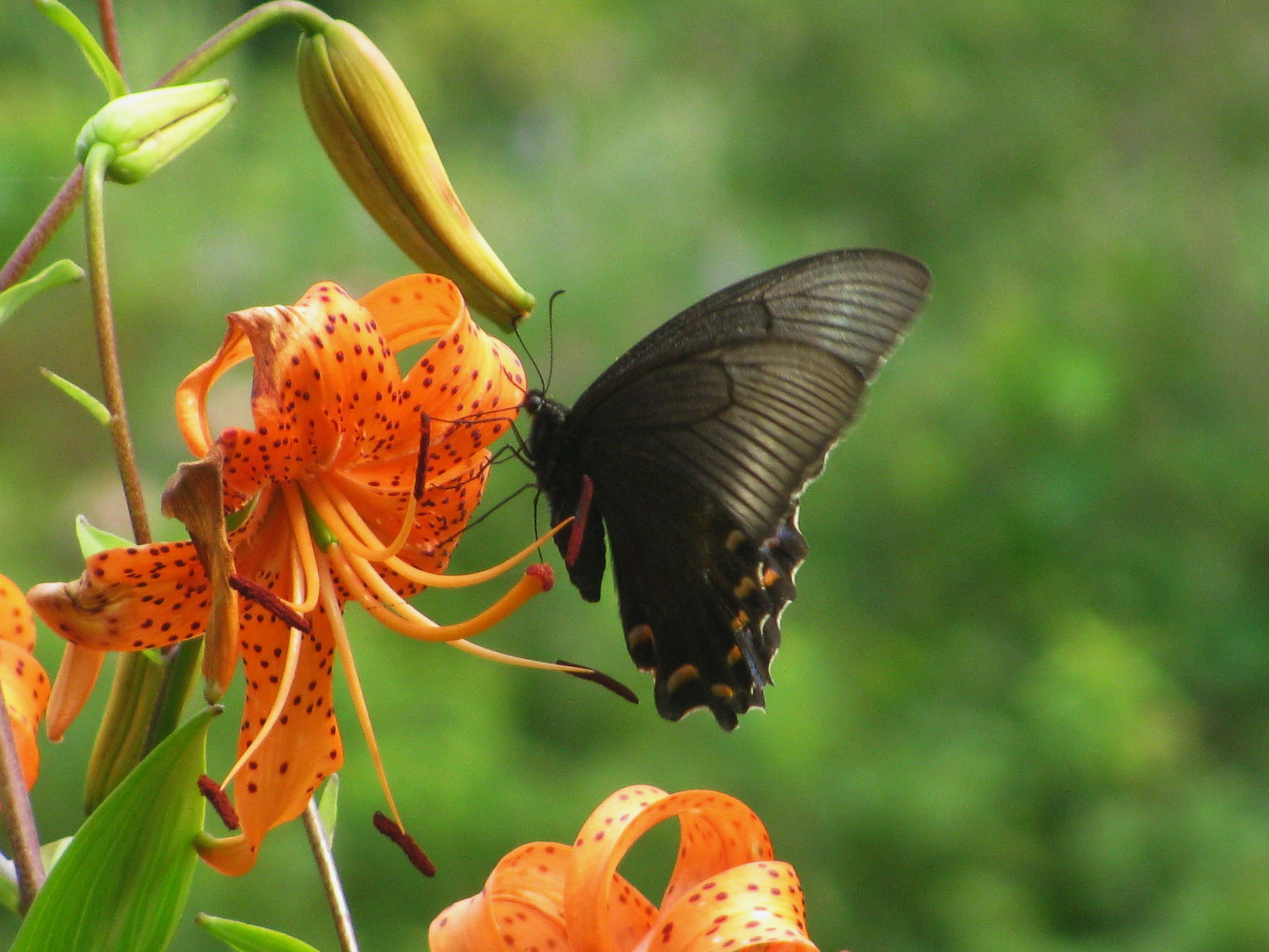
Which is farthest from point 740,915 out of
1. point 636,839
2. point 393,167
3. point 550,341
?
point 550,341

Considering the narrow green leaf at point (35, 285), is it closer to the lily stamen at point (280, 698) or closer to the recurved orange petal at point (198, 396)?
the recurved orange petal at point (198, 396)

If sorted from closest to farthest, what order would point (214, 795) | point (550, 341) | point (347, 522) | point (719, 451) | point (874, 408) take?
point (214, 795), point (347, 522), point (719, 451), point (550, 341), point (874, 408)

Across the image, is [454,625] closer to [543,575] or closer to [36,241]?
[543,575]

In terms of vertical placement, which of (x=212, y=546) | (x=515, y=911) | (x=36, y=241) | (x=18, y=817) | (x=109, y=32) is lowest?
(x=515, y=911)

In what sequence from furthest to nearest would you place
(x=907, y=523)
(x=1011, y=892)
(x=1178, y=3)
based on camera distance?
(x=1178, y=3)
(x=907, y=523)
(x=1011, y=892)

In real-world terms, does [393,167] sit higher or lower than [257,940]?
higher

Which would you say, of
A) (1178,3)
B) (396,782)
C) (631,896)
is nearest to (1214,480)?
(1178,3)

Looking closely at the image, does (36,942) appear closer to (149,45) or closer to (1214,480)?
(149,45)
